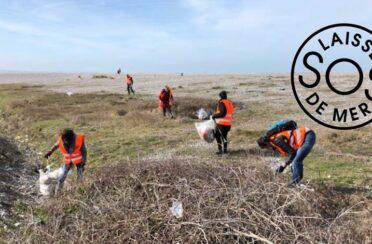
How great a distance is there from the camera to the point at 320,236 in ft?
21.4

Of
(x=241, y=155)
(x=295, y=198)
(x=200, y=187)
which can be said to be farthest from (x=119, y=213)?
(x=241, y=155)

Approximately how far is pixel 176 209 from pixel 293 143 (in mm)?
2789

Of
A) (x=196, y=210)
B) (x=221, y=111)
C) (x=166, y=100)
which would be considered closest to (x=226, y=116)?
(x=221, y=111)

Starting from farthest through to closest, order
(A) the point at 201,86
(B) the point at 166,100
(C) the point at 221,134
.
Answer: (A) the point at 201,86
(B) the point at 166,100
(C) the point at 221,134

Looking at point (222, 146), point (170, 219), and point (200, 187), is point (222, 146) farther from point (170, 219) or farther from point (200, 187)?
point (170, 219)

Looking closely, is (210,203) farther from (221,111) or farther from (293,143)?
(221,111)

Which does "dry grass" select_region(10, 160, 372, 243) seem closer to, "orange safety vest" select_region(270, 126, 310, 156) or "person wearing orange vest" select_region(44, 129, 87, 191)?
"orange safety vest" select_region(270, 126, 310, 156)

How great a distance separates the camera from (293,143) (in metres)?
8.84

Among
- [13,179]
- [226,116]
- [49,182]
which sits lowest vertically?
[13,179]

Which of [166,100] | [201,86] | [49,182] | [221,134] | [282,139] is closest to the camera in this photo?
[282,139]

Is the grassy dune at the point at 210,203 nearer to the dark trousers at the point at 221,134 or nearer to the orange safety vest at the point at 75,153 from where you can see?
the dark trousers at the point at 221,134

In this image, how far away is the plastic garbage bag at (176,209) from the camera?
279 inches

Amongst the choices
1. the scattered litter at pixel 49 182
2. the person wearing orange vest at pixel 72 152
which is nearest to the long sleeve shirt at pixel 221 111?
the person wearing orange vest at pixel 72 152

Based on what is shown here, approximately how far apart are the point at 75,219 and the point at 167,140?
7980 mm
